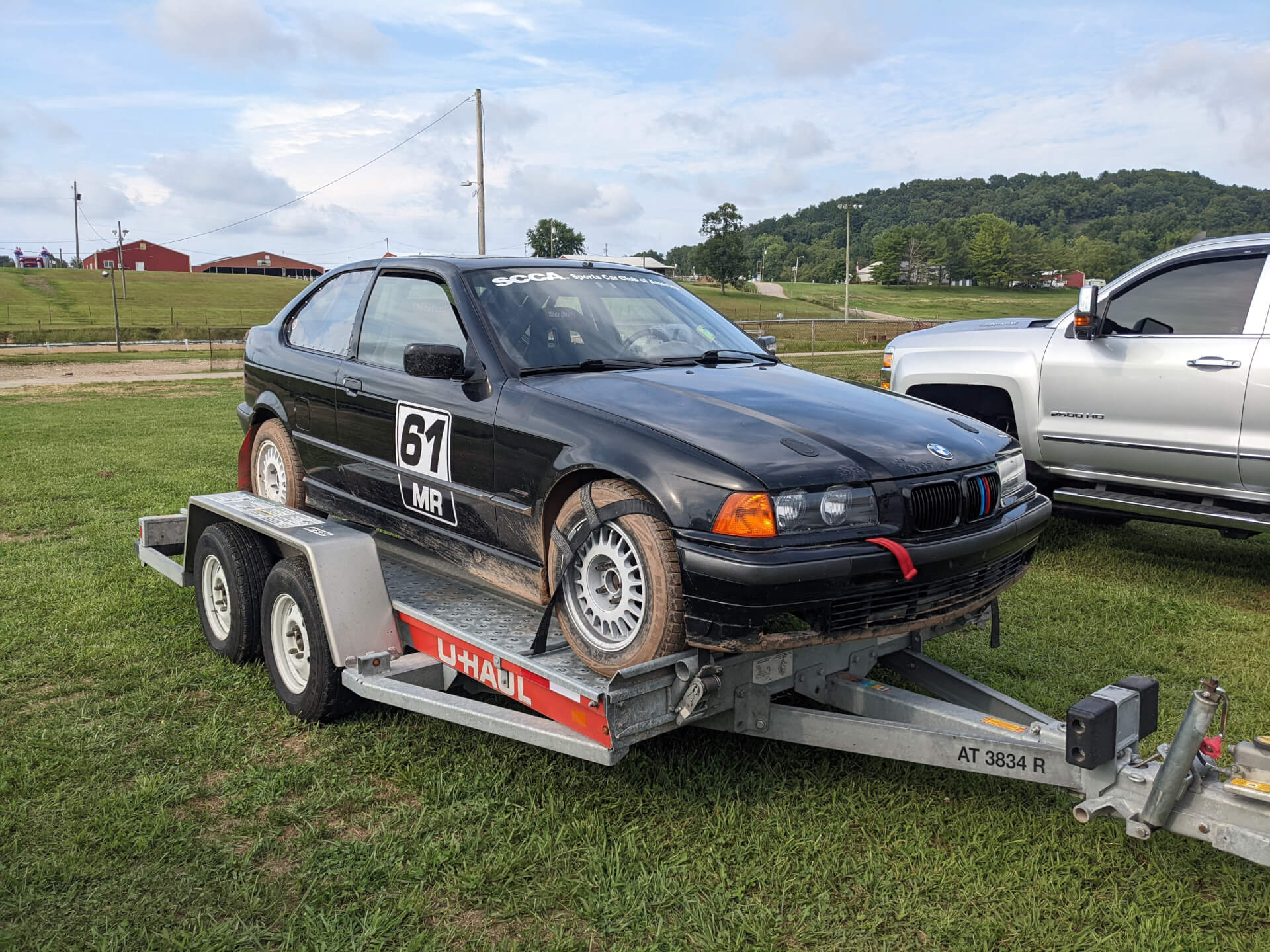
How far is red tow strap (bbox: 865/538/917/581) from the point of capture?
3.04 m

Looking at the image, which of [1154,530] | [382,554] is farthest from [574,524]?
[1154,530]

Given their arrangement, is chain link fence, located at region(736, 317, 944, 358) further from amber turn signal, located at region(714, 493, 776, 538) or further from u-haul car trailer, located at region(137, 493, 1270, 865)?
amber turn signal, located at region(714, 493, 776, 538)

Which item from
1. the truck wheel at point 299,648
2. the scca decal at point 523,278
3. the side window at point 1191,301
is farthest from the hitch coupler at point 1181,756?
the side window at point 1191,301

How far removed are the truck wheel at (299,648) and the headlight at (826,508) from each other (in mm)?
1951

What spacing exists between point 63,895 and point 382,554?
2219 mm

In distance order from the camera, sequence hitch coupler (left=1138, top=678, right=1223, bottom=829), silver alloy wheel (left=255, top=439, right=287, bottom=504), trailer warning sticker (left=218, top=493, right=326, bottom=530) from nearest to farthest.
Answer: hitch coupler (left=1138, top=678, right=1223, bottom=829) < trailer warning sticker (left=218, top=493, right=326, bottom=530) < silver alloy wheel (left=255, top=439, right=287, bottom=504)

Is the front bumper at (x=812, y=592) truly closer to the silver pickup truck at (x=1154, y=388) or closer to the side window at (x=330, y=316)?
the side window at (x=330, y=316)

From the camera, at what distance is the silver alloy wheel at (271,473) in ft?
18.1

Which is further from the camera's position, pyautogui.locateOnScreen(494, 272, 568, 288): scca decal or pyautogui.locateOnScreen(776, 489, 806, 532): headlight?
pyautogui.locateOnScreen(494, 272, 568, 288): scca decal

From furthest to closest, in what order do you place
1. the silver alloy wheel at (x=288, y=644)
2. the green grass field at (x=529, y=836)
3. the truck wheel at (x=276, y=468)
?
the truck wheel at (x=276, y=468), the silver alloy wheel at (x=288, y=644), the green grass field at (x=529, y=836)

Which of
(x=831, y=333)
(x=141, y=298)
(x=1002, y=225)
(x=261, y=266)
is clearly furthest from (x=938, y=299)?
(x=261, y=266)

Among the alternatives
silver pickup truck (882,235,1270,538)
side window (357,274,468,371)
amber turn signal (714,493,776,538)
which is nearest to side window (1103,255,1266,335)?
silver pickup truck (882,235,1270,538)

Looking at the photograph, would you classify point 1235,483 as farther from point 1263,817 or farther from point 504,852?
point 504,852

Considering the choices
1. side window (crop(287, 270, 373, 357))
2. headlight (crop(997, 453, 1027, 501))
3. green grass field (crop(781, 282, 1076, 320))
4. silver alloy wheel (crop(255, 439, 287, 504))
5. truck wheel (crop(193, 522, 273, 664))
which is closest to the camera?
headlight (crop(997, 453, 1027, 501))
